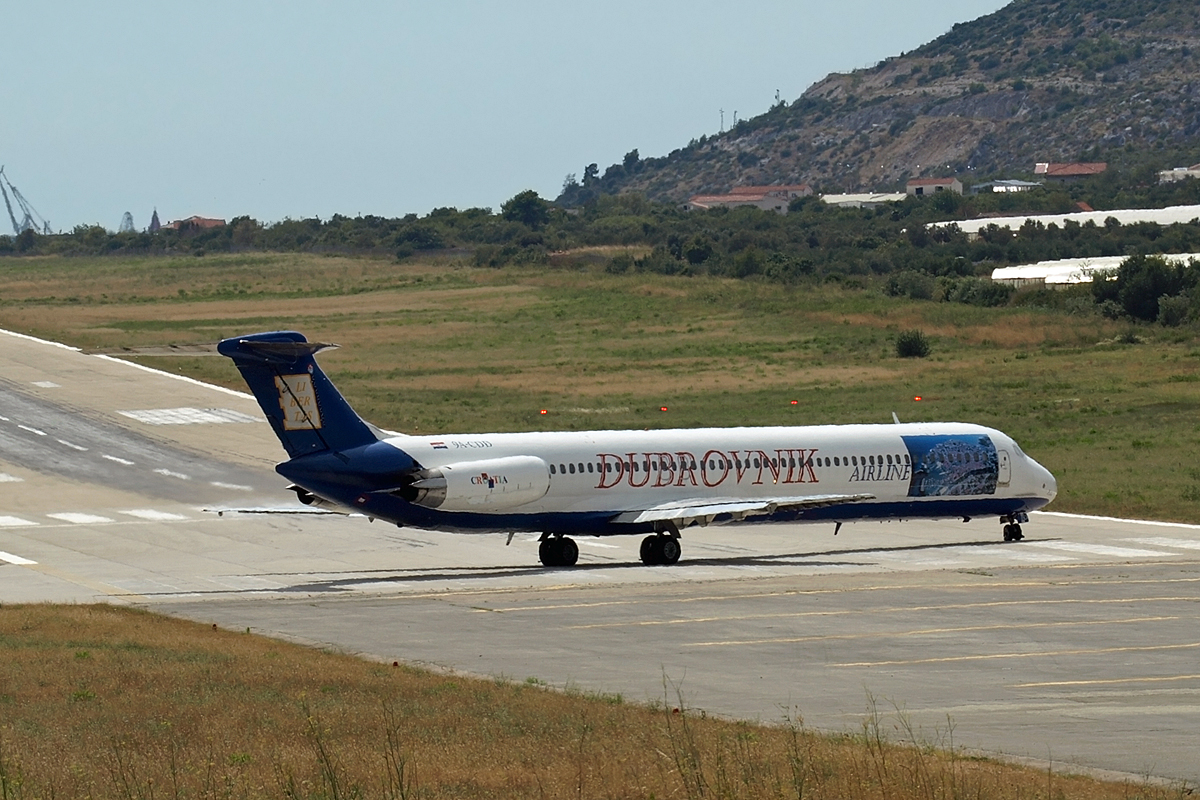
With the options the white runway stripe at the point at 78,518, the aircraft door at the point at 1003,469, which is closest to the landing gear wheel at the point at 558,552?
the aircraft door at the point at 1003,469

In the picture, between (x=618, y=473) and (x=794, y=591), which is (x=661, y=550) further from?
(x=794, y=591)

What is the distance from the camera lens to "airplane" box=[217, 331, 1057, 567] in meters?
36.4

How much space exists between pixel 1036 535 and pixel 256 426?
31373 millimetres

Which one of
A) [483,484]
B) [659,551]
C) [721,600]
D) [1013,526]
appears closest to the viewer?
[721,600]

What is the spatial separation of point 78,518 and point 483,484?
626 inches

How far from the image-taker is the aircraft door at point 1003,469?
153ft

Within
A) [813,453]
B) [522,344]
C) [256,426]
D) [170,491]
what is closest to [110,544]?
[170,491]

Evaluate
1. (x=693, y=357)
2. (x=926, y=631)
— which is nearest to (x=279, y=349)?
(x=926, y=631)

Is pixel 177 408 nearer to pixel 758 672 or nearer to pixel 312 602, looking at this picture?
pixel 312 602

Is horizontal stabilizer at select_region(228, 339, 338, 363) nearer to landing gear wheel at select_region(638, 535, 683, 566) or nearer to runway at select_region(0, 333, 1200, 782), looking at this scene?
runway at select_region(0, 333, 1200, 782)

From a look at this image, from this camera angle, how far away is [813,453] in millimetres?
43000

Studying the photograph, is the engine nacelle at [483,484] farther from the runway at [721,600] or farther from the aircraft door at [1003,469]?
the aircraft door at [1003,469]

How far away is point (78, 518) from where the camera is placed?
47.9 m

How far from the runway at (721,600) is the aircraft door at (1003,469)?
164cm
